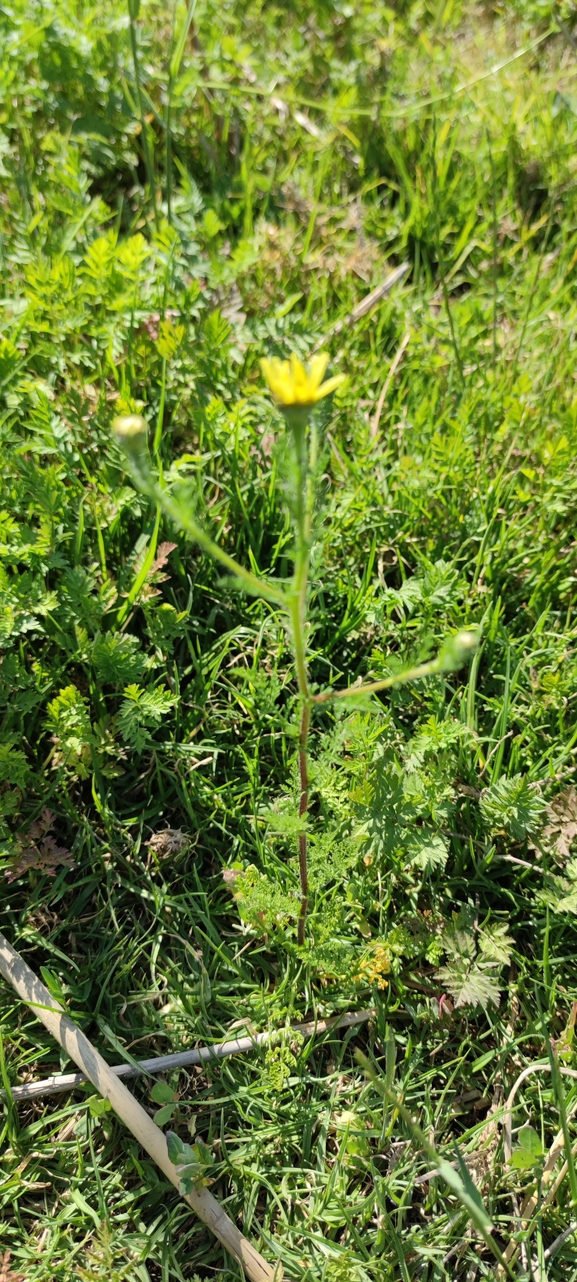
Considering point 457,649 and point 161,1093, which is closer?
point 457,649

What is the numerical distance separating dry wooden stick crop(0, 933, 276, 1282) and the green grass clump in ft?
0.15

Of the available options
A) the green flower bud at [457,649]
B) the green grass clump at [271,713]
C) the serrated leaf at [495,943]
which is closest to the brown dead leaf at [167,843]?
→ the green grass clump at [271,713]

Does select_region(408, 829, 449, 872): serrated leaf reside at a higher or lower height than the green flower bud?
lower

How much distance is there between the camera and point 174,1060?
176 cm

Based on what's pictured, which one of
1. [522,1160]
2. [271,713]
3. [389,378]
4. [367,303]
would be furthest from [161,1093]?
[367,303]

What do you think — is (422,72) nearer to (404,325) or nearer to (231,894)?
(404,325)

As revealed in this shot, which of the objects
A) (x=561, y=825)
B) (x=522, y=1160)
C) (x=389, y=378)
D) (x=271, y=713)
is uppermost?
(x=389, y=378)

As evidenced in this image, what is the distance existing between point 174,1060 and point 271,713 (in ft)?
2.58

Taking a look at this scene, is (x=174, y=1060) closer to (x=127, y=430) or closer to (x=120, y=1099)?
(x=120, y=1099)

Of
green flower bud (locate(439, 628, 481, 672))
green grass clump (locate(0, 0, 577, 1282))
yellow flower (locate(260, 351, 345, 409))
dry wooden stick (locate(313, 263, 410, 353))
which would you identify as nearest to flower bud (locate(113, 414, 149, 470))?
yellow flower (locate(260, 351, 345, 409))

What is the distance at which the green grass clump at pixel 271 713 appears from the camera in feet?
5.57

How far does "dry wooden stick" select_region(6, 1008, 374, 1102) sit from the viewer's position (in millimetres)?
1734

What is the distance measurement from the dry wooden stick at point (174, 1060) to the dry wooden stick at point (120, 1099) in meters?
0.04

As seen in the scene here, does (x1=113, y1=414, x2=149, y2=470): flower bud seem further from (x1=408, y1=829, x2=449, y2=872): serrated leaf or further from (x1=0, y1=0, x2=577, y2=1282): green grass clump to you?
(x1=408, y1=829, x2=449, y2=872): serrated leaf
